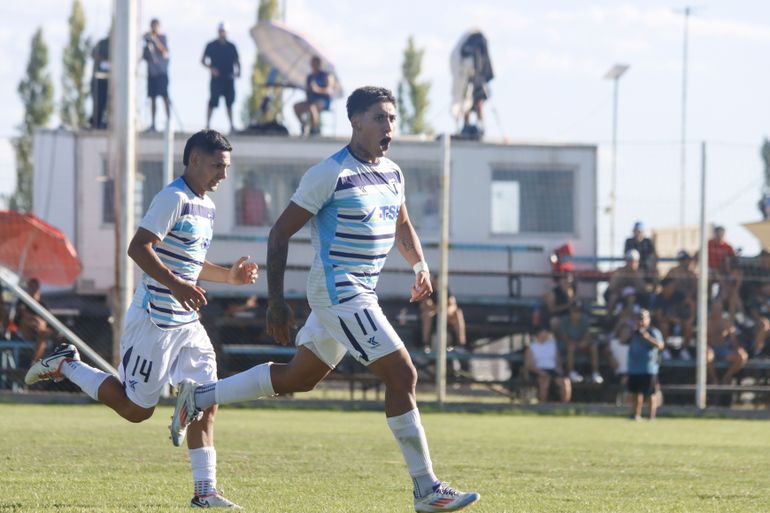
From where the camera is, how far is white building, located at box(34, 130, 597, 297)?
21953mm

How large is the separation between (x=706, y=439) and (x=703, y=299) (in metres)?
5.21

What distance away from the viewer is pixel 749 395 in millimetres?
21031

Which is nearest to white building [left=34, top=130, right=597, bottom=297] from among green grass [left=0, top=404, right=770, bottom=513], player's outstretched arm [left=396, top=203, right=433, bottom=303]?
green grass [left=0, top=404, right=770, bottom=513]

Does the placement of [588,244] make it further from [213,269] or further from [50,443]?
[213,269]

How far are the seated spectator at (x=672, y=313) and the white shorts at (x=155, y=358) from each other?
13.8 metres

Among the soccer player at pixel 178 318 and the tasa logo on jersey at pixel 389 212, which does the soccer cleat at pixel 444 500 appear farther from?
the tasa logo on jersey at pixel 389 212

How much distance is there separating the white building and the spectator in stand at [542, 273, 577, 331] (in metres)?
0.46

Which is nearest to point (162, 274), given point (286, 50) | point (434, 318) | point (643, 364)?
point (434, 318)

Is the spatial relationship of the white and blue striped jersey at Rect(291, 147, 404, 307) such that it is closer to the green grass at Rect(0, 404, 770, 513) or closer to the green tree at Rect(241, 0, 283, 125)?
the green grass at Rect(0, 404, 770, 513)

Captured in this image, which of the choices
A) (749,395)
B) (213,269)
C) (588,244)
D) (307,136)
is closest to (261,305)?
(307,136)

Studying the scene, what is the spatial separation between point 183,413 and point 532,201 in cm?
1577

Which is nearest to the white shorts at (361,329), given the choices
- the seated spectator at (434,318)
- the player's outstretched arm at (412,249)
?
the player's outstretched arm at (412,249)

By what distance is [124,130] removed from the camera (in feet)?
61.1

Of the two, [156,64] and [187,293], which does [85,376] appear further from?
[156,64]
